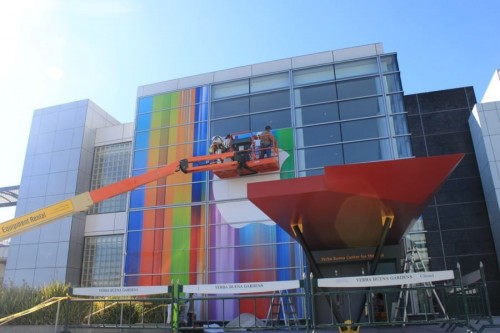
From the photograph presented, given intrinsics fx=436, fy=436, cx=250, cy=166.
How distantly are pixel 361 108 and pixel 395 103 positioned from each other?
1.64 metres

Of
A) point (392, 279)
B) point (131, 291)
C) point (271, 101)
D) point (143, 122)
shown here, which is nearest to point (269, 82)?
point (271, 101)

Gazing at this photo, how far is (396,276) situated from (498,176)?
19.4 meters

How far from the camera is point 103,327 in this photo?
1139 cm

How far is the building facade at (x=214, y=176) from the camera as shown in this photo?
21.3 meters

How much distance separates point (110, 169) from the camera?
29.1 meters

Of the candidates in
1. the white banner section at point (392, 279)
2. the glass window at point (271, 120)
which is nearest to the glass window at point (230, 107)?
the glass window at point (271, 120)

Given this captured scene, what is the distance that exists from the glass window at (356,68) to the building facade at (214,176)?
0.06 metres

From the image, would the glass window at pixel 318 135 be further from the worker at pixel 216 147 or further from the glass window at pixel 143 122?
the glass window at pixel 143 122

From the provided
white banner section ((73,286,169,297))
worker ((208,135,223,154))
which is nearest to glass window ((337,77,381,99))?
worker ((208,135,223,154))

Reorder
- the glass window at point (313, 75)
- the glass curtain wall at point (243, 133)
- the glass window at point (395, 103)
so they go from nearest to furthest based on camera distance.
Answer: the glass curtain wall at point (243, 133) → the glass window at point (395, 103) → the glass window at point (313, 75)

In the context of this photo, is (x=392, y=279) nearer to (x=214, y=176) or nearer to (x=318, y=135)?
(x=318, y=135)

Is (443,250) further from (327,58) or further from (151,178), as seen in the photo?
(151,178)

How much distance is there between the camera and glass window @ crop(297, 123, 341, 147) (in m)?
21.9

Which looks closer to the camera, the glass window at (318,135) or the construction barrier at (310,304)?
the construction barrier at (310,304)
